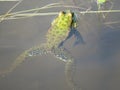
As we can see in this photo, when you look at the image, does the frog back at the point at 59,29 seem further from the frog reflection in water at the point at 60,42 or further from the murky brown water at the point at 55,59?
the murky brown water at the point at 55,59

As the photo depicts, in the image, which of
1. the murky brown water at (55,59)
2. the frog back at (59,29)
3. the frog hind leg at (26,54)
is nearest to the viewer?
the murky brown water at (55,59)

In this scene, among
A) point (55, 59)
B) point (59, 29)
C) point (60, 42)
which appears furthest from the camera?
point (59, 29)

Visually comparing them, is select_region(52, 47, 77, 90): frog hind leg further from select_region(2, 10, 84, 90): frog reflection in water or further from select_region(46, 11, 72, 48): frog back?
select_region(46, 11, 72, 48): frog back

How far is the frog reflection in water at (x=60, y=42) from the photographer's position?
→ 4275 millimetres

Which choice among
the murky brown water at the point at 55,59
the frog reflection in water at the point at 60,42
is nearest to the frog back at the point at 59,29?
the frog reflection in water at the point at 60,42

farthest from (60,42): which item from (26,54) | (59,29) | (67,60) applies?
(26,54)

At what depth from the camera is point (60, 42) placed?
4.59 m

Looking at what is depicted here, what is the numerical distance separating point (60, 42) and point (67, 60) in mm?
340

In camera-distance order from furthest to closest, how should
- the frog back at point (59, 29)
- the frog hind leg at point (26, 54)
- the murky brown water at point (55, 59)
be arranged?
the frog back at point (59, 29)
the frog hind leg at point (26, 54)
the murky brown water at point (55, 59)

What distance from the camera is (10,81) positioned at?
4012 millimetres

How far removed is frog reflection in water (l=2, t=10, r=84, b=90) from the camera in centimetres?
428

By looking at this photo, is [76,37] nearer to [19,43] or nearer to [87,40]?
[87,40]

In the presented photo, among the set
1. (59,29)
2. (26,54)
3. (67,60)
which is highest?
(59,29)

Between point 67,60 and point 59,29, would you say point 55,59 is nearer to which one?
point 67,60
